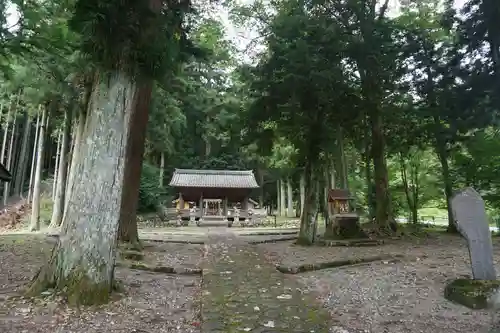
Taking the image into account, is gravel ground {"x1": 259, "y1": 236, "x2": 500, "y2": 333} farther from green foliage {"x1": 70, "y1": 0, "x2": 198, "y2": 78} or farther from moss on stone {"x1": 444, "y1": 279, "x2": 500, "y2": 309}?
green foliage {"x1": 70, "y1": 0, "x2": 198, "y2": 78}

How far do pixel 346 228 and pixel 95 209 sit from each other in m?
9.48

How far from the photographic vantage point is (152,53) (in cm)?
472

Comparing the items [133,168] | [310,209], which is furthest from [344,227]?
[133,168]

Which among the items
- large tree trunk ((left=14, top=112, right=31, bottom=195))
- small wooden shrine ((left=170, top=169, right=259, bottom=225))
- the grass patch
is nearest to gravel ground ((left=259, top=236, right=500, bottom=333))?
the grass patch

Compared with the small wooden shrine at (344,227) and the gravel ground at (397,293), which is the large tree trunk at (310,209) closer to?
the small wooden shrine at (344,227)

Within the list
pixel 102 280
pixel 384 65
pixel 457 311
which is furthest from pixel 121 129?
pixel 384 65

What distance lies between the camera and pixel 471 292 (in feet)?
15.4

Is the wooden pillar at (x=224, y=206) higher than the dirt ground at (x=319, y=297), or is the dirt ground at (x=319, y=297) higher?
the wooden pillar at (x=224, y=206)

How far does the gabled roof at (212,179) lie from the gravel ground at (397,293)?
57.7 ft

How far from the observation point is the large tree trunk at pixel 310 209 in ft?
36.6

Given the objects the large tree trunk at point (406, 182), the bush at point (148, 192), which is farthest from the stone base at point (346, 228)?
the bush at point (148, 192)

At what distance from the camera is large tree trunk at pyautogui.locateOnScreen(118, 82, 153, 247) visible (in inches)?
365

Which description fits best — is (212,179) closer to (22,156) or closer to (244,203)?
(244,203)

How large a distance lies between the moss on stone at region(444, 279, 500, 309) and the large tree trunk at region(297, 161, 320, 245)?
6.17 m
